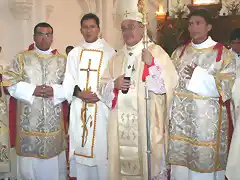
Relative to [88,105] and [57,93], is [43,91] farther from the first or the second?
[88,105]

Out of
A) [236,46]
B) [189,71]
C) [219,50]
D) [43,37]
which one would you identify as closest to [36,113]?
[43,37]

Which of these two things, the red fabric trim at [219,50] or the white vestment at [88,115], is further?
the white vestment at [88,115]

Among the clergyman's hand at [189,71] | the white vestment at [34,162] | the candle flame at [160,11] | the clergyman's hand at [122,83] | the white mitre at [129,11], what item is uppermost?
the candle flame at [160,11]

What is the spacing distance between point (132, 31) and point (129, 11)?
247 millimetres

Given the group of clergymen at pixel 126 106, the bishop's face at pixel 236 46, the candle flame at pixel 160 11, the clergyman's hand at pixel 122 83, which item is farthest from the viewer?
the candle flame at pixel 160 11

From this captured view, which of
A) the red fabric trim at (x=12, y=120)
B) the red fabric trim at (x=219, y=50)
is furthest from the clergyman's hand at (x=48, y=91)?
the red fabric trim at (x=219, y=50)

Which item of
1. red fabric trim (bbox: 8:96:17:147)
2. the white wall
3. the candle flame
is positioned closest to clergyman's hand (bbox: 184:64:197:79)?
red fabric trim (bbox: 8:96:17:147)

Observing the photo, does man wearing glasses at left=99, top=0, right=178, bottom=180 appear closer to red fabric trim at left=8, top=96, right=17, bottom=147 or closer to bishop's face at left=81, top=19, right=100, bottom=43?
bishop's face at left=81, top=19, right=100, bottom=43

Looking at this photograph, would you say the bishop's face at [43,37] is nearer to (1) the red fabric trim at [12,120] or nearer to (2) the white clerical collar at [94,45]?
(2) the white clerical collar at [94,45]

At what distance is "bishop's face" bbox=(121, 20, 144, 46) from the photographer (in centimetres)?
436

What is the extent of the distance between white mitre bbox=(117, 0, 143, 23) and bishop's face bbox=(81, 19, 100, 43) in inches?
24.2

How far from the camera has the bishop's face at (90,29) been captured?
4984mm

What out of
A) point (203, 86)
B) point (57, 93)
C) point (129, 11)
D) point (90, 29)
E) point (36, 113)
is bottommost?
point (36, 113)

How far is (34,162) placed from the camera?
517cm
